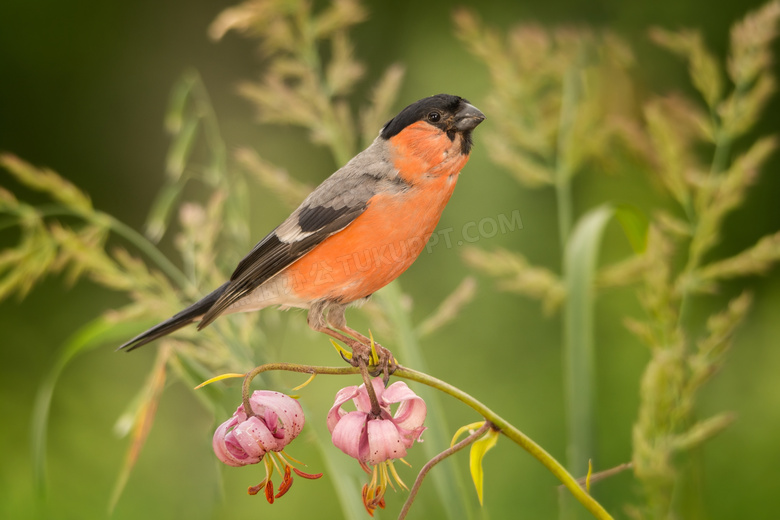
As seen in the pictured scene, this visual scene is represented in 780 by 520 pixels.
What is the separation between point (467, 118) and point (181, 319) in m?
0.49

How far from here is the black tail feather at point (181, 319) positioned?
95 centimetres

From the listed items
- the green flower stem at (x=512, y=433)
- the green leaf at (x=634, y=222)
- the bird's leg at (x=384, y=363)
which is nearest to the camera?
the green flower stem at (x=512, y=433)

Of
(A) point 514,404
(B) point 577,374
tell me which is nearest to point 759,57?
(B) point 577,374

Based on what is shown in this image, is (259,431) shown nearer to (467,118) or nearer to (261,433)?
(261,433)

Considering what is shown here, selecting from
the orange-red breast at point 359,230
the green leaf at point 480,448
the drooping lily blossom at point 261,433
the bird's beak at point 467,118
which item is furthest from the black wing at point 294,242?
the green leaf at point 480,448

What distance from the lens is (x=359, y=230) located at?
3.40 ft

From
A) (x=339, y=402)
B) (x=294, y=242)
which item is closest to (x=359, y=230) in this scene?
(x=294, y=242)

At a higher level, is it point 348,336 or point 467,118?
point 467,118

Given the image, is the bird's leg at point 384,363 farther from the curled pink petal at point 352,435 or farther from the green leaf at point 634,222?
the green leaf at point 634,222

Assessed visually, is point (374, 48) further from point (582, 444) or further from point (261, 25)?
point (582, 444)

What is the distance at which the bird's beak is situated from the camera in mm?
967

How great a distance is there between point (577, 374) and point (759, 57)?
2.12ft

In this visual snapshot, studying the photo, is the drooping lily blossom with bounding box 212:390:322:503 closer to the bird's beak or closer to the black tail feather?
the black tail feather

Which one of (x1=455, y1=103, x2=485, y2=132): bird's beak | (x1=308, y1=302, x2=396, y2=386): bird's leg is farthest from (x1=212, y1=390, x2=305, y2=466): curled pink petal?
(x1=455, y1=103, x2=485, y2=132): bird's beak
